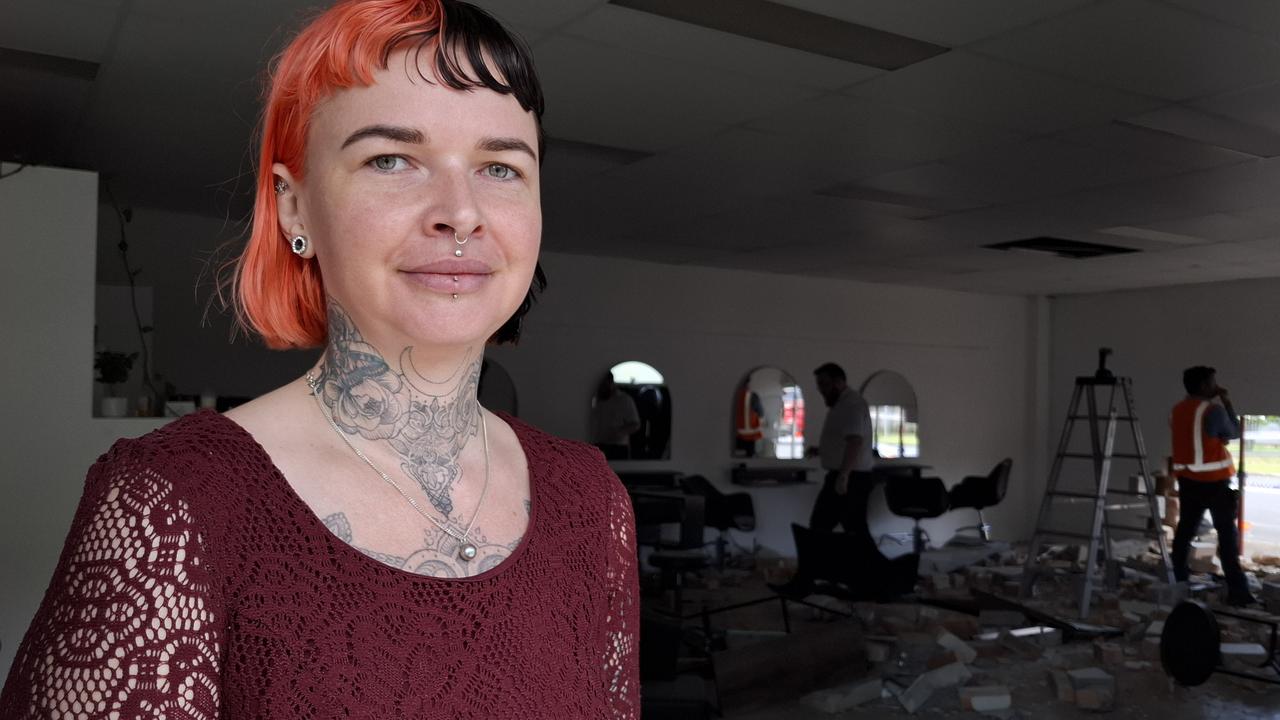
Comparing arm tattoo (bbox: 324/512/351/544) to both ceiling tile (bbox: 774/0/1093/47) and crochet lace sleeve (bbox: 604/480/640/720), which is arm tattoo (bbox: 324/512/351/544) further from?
ceiling tile (bbox: 774/0/1093/47)

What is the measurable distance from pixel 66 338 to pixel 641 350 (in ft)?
17.9

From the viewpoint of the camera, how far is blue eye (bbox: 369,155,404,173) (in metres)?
0.91

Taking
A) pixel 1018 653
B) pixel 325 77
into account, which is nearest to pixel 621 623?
pixel 325 77

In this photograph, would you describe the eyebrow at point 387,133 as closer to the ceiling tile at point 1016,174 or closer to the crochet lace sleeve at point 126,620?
the crochet lace sleeve at point 126,620

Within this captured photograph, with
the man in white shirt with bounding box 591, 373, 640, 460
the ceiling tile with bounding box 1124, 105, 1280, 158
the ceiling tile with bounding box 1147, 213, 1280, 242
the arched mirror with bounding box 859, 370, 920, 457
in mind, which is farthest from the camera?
the arched mirror with bounding box 859, 370, 920, 457

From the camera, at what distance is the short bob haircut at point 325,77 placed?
2.96 feet

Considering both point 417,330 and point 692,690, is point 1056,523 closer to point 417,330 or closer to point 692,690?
point 692,690

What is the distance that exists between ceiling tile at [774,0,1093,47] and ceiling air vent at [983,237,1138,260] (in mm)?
4546

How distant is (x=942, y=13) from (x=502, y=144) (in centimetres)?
249

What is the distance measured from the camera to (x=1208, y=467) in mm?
7512

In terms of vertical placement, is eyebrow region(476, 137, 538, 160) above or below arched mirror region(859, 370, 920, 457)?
above

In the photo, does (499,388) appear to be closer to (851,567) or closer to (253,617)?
(851,567)

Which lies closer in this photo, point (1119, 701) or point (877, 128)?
point (877, 128)

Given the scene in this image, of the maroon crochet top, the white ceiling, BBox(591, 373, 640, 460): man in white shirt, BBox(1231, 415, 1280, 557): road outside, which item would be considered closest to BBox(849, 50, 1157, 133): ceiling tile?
the white ceiling
